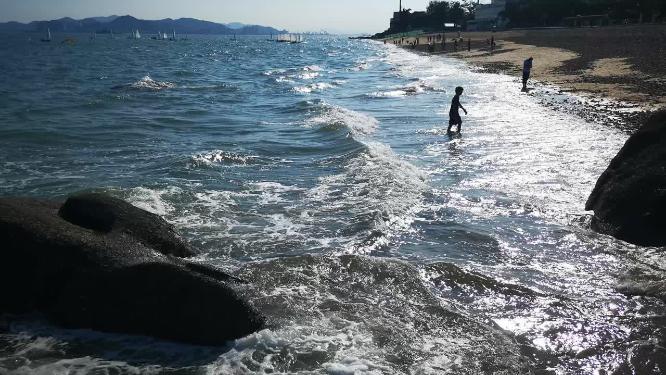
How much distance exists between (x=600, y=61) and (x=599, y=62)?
0.49 metres

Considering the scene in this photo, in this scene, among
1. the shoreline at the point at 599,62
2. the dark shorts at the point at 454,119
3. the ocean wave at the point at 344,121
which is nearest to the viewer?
the dark shorts at the point at 454,119

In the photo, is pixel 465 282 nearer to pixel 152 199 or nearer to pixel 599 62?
pixel 152 199

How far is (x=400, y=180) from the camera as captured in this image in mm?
11141

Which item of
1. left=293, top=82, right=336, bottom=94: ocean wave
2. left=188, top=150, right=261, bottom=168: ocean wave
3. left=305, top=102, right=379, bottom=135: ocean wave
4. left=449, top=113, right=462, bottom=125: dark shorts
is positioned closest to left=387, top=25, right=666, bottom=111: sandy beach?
left=449, top=113, right=462, bottom=125: dark shorts

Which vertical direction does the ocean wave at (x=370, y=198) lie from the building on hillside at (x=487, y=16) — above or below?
below

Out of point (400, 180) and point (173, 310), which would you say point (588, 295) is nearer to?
point (173, 310)

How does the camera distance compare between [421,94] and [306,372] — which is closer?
[306,372]

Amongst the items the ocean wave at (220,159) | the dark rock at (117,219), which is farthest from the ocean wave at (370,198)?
the dark rock at (117,219)

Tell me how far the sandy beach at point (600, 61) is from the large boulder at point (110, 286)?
57.8ft

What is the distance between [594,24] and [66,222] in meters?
79.5

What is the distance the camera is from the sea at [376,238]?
15.6 feet

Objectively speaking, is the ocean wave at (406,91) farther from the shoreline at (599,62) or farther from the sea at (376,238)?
the sea at (376,238)

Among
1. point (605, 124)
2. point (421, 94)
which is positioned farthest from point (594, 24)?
point (605, 124)

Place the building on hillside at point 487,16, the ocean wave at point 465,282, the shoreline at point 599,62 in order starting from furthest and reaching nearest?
the building on hillside at point 487,16 < the shoreline at point 599,62 < the ocean wave at point 465,282
